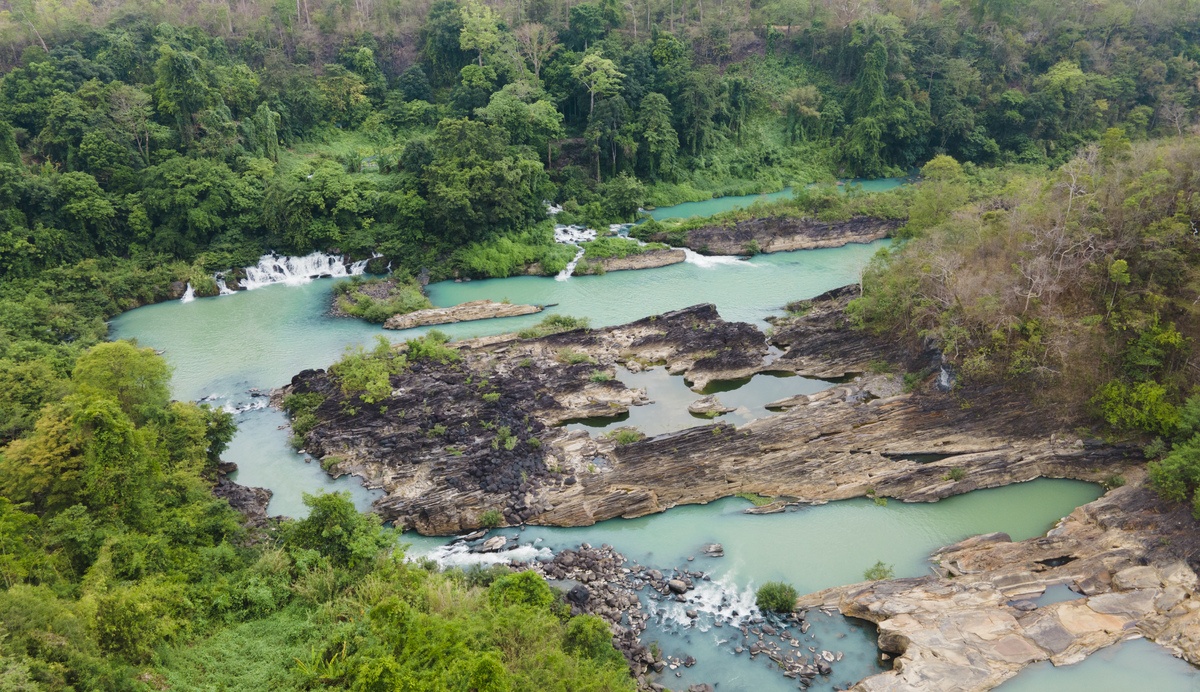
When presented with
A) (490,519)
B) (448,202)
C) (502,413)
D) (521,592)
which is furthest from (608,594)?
(448,202)

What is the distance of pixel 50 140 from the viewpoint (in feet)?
120

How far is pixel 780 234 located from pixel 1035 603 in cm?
2708

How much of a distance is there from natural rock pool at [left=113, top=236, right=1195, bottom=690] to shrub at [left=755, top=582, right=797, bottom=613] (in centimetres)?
57

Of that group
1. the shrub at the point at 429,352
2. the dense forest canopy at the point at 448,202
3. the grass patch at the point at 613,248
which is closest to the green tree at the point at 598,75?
the dense forest canopy at the point at 448,202

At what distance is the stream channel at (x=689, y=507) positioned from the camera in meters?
16.6

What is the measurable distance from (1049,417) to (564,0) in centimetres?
5069

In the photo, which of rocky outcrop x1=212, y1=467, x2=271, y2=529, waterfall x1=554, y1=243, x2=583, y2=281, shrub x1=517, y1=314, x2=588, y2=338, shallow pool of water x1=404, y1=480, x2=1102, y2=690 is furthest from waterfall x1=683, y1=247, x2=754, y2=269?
rocky outcrop x1=212, y1=467, x2=271, y2=529

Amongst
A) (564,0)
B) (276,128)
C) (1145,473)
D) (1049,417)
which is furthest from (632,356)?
(564,0)

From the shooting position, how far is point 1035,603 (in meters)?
17.5

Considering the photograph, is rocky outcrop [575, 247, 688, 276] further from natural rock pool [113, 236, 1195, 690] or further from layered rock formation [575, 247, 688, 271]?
natural rock pool [113, 236, 1195, 690]

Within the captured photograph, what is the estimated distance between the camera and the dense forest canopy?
13930 mm

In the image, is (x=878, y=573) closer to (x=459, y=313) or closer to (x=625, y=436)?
(x=625, y=436)

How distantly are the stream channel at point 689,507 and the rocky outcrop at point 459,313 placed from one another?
62cm

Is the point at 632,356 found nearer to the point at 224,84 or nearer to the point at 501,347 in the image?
the point at 501,347
